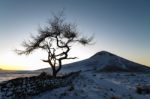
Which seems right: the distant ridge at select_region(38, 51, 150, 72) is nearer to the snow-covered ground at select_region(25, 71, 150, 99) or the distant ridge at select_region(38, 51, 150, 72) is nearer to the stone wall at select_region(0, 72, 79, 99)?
the stone wall at select_region(0, 72, 79, 99)

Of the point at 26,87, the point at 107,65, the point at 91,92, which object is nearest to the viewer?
the point at 91,92

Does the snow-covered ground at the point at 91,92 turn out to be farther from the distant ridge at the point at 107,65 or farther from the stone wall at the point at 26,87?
the distant ridge at the point at 107,65

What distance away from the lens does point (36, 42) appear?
38.7 meters

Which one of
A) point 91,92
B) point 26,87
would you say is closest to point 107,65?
point 26,87

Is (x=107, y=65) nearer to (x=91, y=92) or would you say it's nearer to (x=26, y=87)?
(x=26, y=87)

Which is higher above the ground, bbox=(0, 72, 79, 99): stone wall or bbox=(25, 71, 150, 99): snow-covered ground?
bbox=(0, 72, 79, 99): stone wall

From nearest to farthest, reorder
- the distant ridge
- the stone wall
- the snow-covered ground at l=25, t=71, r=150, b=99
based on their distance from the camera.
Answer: the snow-covered ground at l=25, t=71, r=150, b=99
the stone wall
the distant ridge

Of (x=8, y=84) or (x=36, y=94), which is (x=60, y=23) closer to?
(x=8, y=84)

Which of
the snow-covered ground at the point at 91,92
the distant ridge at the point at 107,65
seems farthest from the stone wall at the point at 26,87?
the distant ridge at the point at 107,65

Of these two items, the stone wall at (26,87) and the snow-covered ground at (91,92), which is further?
the stone wall at (26,87)

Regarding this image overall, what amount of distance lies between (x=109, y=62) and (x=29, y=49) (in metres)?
46.0

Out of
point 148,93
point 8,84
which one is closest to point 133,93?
point 148,93

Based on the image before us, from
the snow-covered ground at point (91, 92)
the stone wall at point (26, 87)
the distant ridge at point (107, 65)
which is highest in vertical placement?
the distant ridge at point (107, 65)

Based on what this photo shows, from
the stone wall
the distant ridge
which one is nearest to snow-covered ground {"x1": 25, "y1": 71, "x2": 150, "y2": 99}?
the stone wall
